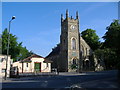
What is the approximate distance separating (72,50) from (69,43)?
90.0 inches

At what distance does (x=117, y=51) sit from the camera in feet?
56.5

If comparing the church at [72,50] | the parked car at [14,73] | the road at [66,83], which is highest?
the church at [72,50]

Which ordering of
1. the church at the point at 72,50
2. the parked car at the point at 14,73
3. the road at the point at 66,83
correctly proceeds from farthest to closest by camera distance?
the church at the point at 72,50 < the parked car at the point at 14,73 < the road at the point at 66,83

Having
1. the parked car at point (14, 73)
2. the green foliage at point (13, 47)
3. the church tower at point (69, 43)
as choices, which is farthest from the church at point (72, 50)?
the parked car at point (14, 73)

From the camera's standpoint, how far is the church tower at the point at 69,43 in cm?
5850

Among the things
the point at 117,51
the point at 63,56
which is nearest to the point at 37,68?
the point at 63,56

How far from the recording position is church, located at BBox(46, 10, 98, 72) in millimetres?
58406

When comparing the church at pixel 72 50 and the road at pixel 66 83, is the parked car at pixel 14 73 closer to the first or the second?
the road at pixel 66 83

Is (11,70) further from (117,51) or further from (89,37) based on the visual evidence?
(89,37)

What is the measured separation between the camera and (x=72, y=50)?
5928 centimetres

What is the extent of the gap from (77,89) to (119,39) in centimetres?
610

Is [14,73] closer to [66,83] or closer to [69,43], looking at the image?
[66,83]

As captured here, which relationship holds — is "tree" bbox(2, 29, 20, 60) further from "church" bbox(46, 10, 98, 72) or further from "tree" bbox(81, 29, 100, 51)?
"tree" bbox(81, 29, 100, 51)

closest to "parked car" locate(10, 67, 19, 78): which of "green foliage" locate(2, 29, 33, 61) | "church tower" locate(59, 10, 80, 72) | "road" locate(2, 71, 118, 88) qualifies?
"road" locate(2, 71, 118, 88)
